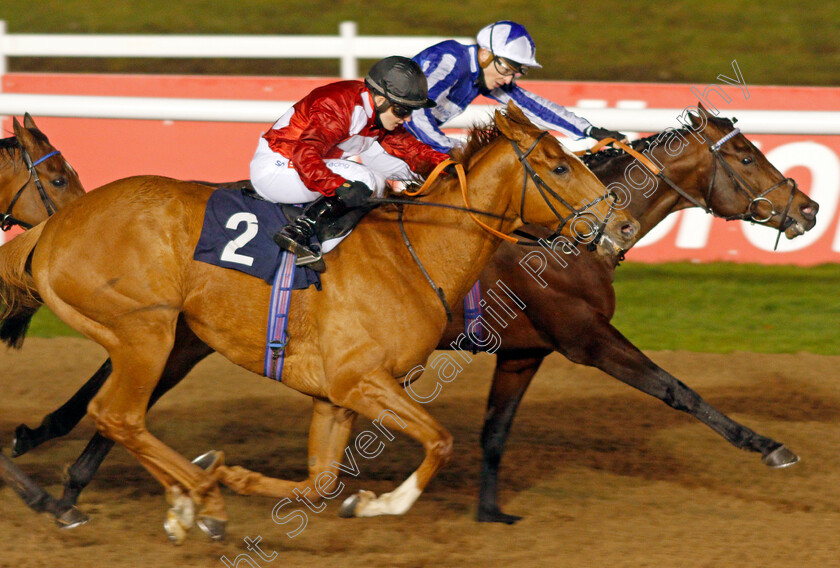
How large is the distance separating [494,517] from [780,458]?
4.23 feet

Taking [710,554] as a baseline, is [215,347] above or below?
below

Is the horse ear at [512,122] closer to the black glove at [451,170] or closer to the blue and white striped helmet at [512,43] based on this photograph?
the black glove at [451,170]

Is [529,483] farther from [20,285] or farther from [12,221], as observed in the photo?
[12,221]

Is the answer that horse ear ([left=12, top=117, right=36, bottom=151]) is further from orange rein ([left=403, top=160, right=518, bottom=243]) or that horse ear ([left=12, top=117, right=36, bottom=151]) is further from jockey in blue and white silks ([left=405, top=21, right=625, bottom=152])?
orange rein ([left=403, top=160, right=518, bottom=243])

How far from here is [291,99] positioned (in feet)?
26.6

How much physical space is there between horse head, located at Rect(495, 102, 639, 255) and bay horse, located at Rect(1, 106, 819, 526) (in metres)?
0.69

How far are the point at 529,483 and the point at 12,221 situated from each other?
9.60 feet

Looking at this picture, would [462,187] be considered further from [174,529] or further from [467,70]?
[174,529]

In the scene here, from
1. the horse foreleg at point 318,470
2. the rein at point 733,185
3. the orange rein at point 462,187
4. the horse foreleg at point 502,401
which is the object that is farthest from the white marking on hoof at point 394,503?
the rein at point 733,185

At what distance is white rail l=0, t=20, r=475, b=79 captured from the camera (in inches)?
311

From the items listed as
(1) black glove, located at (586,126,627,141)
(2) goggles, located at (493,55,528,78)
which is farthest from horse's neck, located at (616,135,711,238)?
(2) goggles, located at (493,55,528,78)

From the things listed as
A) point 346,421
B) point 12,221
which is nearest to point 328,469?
point 346,421

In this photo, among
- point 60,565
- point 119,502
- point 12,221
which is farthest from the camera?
point 12,221

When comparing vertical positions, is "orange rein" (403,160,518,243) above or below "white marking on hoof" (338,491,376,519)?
above
